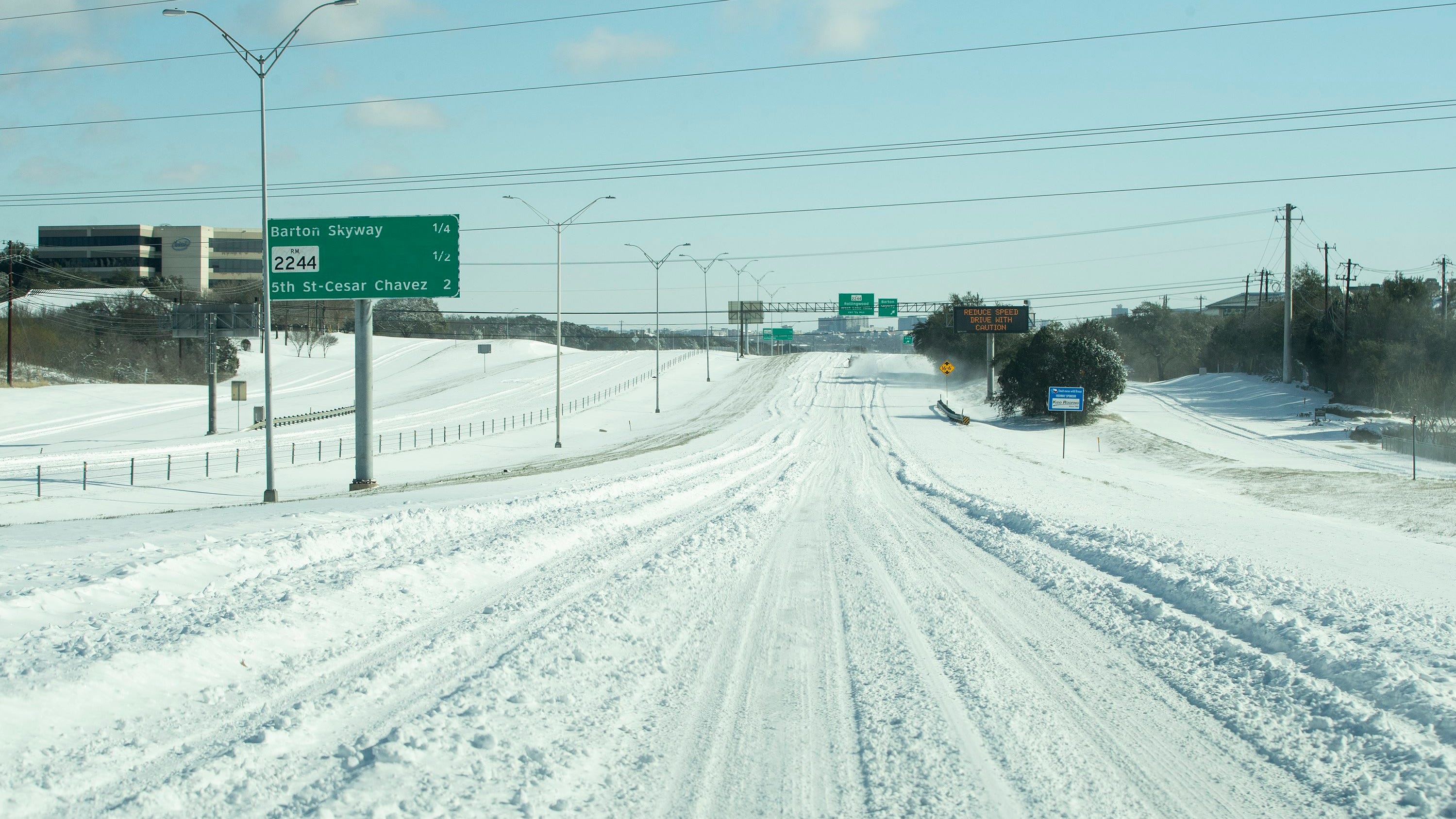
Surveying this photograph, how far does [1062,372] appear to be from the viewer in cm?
6319

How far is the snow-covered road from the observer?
5535mm

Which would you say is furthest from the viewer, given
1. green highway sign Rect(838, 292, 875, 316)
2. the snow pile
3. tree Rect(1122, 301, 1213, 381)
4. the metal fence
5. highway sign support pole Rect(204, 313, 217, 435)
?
tree Rect(1122, 301, 1213, 381)

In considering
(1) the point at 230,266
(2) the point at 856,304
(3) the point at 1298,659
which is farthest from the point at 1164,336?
(1) the point at 230,266

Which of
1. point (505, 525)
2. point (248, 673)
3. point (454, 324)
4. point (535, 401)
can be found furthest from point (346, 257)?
point (454, 324)

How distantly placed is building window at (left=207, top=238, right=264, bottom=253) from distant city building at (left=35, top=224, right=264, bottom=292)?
0.25ft

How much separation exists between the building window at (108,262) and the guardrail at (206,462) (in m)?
101

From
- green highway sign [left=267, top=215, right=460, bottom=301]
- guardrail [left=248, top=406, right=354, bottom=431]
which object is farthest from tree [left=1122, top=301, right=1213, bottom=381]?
green highway sign [left=267, top=215, right=460, bottom=301]

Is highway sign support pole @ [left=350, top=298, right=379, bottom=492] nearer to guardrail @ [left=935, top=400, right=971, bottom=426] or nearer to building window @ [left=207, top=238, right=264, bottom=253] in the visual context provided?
guardrail @ [left=935, top=400, right=971, bottom=426]

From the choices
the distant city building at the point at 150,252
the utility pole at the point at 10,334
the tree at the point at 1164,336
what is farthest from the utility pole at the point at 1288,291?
the distant city building at the point at 150,252

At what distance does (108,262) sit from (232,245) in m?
17.4

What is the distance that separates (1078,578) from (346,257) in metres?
26.2

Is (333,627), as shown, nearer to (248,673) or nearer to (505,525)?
(248,673)

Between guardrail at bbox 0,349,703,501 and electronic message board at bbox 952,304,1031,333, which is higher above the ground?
electronic message board at bbox 952,304,1031,333

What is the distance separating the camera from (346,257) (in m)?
30.7
